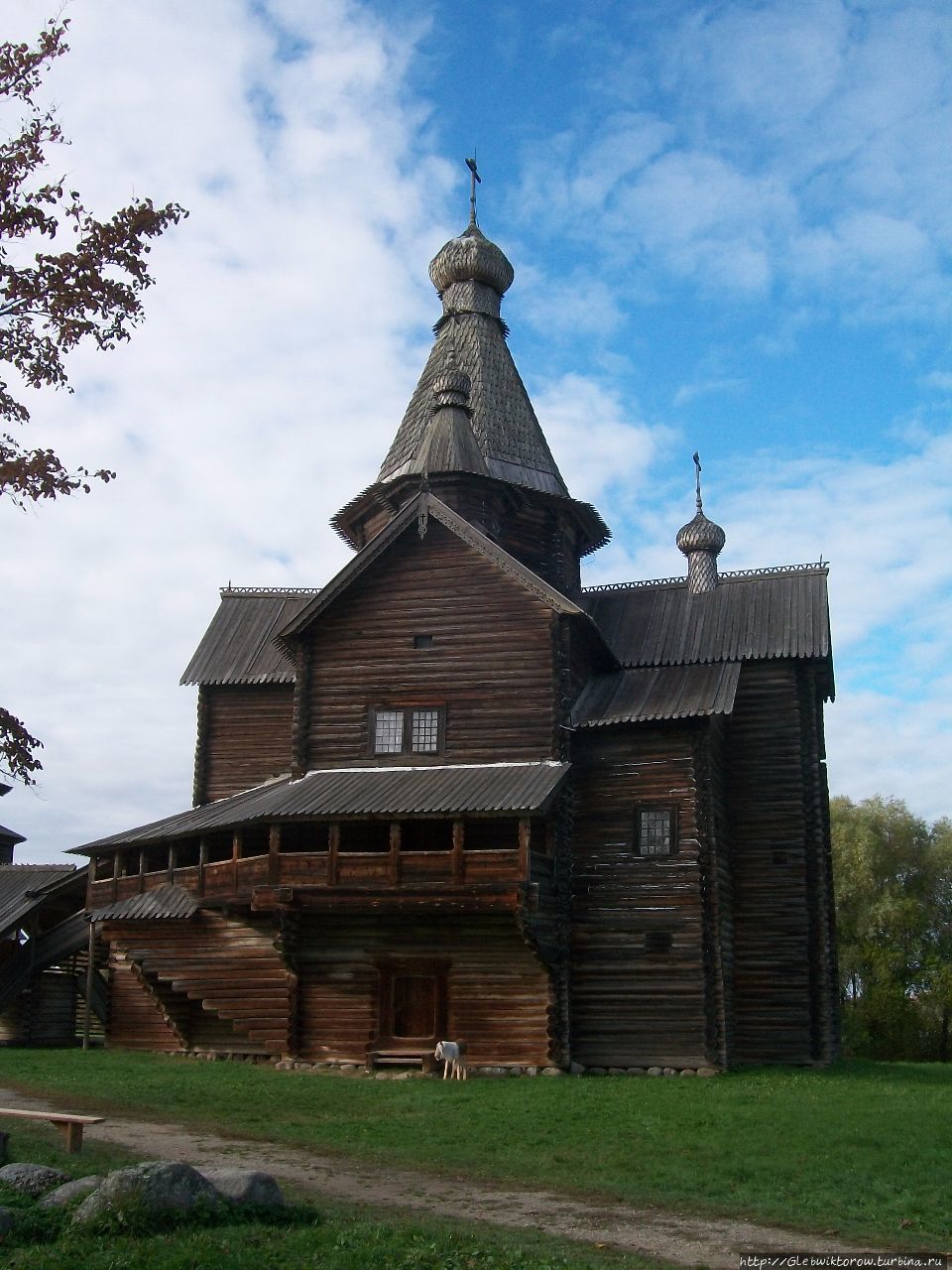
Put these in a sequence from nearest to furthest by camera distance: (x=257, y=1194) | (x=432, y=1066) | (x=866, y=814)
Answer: (x=257, y=1194), (x=432, y=1066), (x=866, y=814)

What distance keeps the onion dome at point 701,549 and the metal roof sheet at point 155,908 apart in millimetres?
14761

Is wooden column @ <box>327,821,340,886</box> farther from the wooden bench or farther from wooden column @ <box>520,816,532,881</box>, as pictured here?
the wooden bench

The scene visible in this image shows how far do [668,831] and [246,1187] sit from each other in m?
17.0

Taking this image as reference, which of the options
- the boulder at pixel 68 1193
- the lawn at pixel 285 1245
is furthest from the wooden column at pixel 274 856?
the lawn at pixel 285 1245

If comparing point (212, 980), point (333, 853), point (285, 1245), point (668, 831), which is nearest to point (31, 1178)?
point (285, 1245)

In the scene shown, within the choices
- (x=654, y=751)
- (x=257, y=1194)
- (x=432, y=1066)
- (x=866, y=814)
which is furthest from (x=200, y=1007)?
(x=866, y=814)

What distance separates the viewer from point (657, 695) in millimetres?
28016

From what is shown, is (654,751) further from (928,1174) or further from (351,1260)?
(351,1260)

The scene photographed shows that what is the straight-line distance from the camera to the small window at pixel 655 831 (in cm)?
2677

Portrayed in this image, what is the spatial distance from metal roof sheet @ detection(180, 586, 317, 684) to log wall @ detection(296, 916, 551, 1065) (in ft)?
28.6

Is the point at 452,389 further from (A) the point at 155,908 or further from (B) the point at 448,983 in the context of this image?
(B) the point at 448,983

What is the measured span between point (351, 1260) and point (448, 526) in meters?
19.3

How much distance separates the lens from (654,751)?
27.3m

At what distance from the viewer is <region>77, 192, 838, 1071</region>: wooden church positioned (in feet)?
80.5
